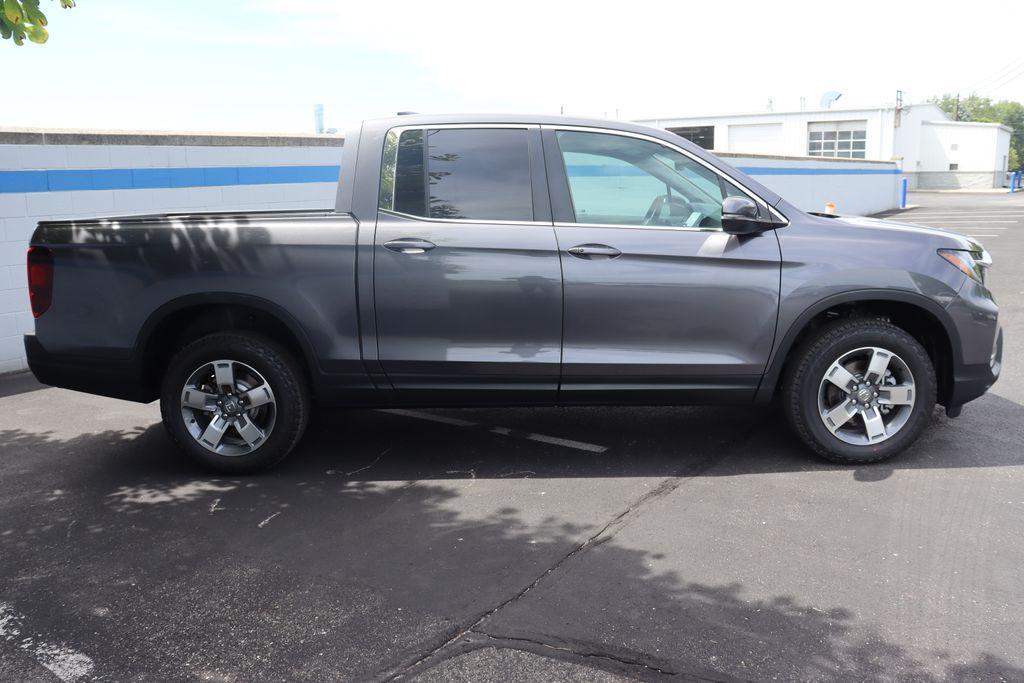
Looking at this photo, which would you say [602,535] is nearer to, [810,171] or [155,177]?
[155,177]

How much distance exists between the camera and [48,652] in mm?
3260

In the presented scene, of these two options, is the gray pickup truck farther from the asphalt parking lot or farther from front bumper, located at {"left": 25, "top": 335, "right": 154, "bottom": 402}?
the asphalt parking lot

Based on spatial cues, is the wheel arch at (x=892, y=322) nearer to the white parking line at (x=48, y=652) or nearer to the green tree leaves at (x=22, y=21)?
the white parking line at (x=48, y=652)

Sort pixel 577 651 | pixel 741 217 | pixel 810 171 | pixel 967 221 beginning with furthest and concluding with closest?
pixel 967 221, pixel 810 171, pixel 741 217, pixel 577 651

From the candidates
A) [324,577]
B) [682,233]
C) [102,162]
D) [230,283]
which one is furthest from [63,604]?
[102,162]

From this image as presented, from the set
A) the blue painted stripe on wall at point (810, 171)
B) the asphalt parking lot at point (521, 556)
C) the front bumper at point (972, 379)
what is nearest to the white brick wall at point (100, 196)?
the asphalt parking lot at point (521, 556)

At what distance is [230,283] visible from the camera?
16.1ft

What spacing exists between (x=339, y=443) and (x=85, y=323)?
5.31 feet

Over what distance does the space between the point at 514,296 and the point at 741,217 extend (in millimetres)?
1246

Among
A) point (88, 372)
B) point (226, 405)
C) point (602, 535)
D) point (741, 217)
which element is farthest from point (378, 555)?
point (741, 217)

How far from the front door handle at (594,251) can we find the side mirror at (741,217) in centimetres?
59

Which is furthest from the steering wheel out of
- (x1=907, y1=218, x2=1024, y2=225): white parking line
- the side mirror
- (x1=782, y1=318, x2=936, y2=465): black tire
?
(x1=907, y1=218, x2=1024, y2=225): white parking line

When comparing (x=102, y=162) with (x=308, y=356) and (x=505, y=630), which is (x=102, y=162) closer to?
(x=308, y=356)

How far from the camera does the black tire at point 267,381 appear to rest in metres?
4.98
